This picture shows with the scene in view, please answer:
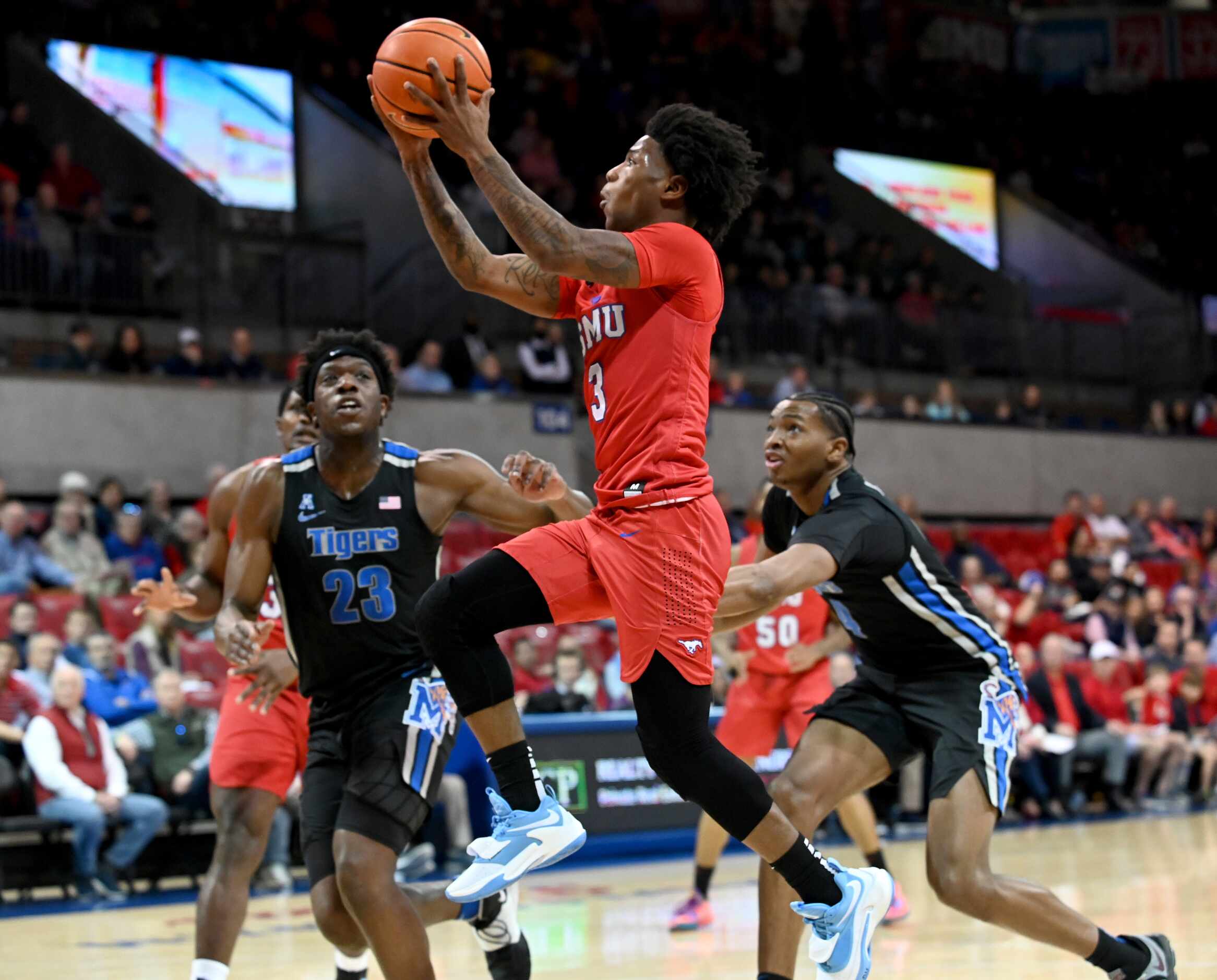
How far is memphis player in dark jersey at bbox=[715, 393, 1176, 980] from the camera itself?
4.95 m

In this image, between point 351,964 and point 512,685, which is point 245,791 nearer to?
point 351,964

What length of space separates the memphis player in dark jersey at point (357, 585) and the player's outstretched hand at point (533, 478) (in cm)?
44

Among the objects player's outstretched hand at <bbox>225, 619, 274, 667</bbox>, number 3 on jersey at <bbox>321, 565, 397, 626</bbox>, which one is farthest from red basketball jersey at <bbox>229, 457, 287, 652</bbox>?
player's outstretched hand at <bbox>225, 619, 274, 667</bbox>

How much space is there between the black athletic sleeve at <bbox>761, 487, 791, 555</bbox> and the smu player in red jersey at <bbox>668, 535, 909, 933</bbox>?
2.28 metres

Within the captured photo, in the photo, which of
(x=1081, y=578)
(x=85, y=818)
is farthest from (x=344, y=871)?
(x=1081, y=578)

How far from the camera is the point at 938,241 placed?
2372cm

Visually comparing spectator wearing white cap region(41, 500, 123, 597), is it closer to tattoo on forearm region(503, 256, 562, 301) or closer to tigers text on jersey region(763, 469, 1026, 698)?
tigers text on jersey region(763, 469, 1026, 698)

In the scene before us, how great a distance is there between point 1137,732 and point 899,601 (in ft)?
32.4

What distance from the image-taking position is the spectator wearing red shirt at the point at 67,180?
15195 millimetres

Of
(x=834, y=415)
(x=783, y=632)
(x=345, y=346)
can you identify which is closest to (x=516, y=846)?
(x=345, y=346)

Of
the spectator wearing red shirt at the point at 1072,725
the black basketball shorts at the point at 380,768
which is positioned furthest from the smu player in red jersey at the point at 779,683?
the spectator wearing red shirt at the point at 1072,725

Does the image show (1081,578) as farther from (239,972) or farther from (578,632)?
(239,972)

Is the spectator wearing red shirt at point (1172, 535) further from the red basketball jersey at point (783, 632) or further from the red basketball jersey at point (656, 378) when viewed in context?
the red basketball jersey at point (656, 378)

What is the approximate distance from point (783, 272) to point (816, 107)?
484 centimetres
